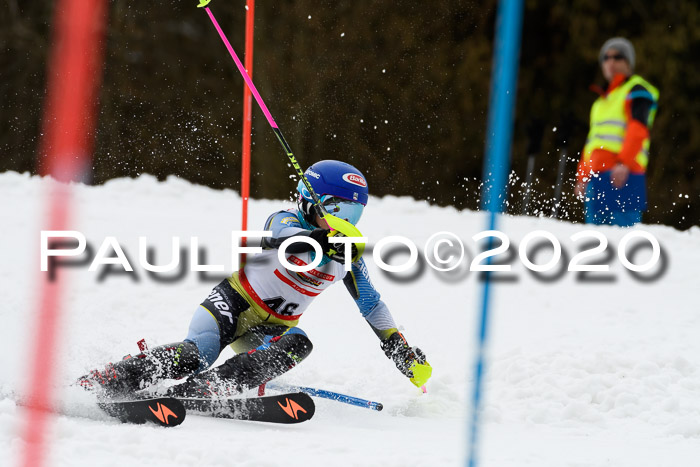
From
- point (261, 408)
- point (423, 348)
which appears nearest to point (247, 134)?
point (423, 348)

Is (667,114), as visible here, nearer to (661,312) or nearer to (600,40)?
(600,40)

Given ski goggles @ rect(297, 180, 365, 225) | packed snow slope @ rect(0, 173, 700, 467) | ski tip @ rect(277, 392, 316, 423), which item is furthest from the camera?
ski goggles @ rect(297, 180, 365, 225)

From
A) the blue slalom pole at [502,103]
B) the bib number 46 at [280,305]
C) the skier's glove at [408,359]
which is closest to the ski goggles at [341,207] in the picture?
the bib number 46 at [280,305]

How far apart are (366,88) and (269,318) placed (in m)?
10.8

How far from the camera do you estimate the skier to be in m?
3.37

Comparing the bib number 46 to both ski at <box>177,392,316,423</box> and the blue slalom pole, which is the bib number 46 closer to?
ski at <box>177,392,316,423</box>

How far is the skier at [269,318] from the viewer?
337 centimetres

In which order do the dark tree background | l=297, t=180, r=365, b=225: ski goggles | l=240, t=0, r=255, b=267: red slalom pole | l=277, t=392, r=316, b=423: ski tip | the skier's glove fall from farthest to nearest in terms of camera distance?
1. the dark tree background
2. l=240, t=0, r=255, b=267: red slalom pole
3. the skier's glove
4. l=297, t=180, r=365, b=225: ski goggles
5. l=277, t=392, r=316, b=423: ski tip

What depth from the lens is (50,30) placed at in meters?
15.0

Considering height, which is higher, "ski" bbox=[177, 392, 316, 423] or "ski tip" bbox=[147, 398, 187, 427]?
"ski tip" bbox=[147, 398, 187, 427]

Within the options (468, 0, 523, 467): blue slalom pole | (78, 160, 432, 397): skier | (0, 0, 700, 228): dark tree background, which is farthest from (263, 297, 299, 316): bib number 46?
(0, 0, 700, 228): dark tree background

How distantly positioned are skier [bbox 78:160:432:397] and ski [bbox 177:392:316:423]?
5 centimetres

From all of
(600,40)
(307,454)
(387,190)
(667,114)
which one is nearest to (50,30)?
(387,190)

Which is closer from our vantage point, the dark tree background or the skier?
the skier
